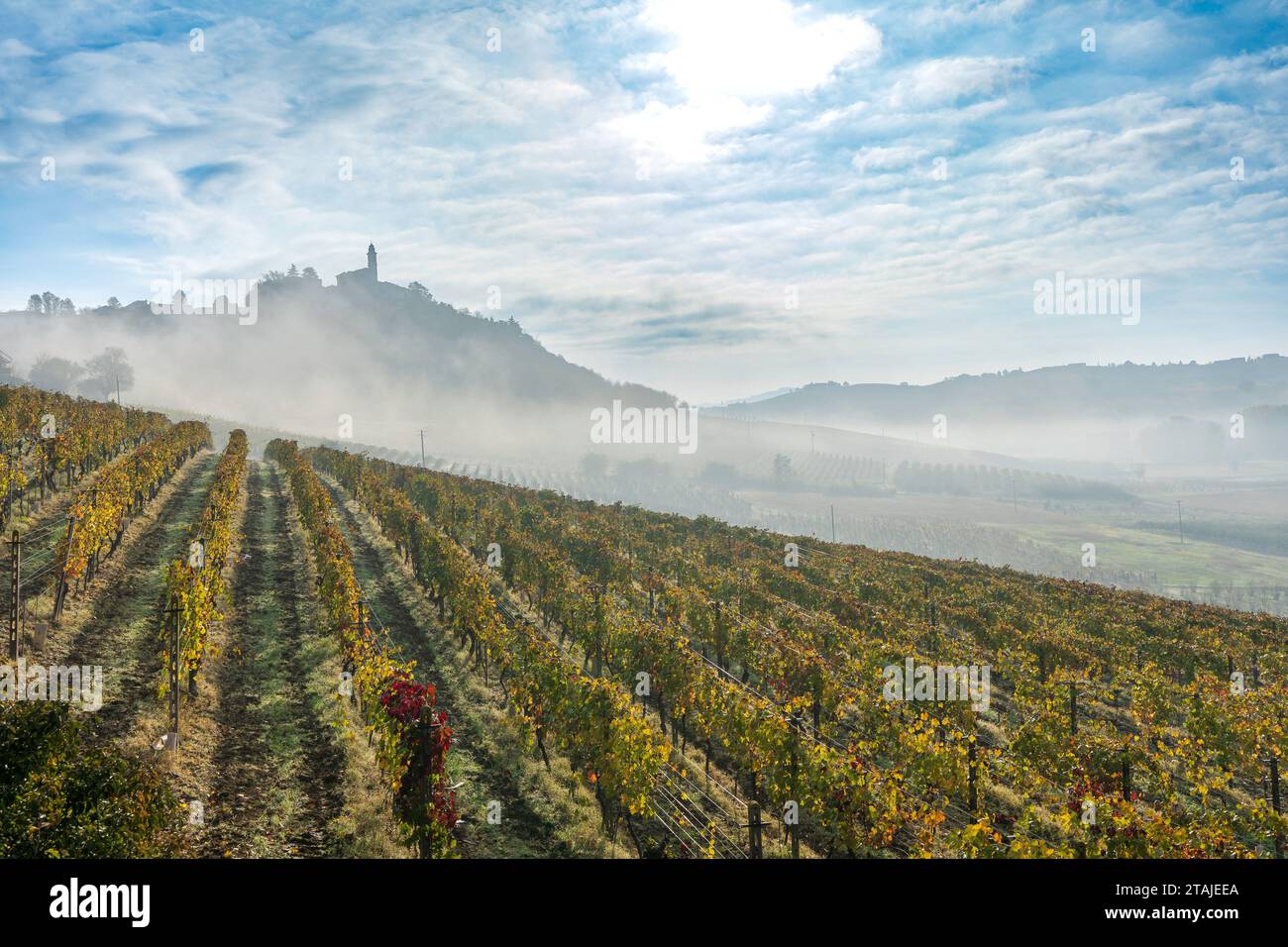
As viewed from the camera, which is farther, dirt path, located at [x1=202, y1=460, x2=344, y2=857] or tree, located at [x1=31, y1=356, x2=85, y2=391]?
tree, located at [x1=31, y1=356, x2=85, y2=391]

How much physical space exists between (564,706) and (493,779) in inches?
104

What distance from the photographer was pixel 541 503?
60.4m

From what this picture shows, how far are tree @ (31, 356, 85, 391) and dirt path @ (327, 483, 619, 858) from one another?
184980mm

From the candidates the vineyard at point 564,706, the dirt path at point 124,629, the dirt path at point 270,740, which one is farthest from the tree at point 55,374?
the dirt path at point 270,740

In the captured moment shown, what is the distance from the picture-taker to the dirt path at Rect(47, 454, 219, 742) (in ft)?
61.8

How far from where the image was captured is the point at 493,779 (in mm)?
18609

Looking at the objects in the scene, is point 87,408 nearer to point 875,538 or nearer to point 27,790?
point 27,790

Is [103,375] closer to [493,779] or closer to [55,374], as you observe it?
[55,374]

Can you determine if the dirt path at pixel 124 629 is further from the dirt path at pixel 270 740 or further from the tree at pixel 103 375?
the tree at pixel 103 375

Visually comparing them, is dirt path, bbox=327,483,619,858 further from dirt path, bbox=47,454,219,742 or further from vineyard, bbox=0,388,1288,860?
dirt path, bbox=47,454,219,742

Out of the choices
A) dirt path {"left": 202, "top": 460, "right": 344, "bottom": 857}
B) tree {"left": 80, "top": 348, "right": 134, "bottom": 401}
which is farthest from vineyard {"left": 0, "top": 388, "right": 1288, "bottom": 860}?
tree {"left": 80, "top": 348, "right": 134, "bottom": 401}

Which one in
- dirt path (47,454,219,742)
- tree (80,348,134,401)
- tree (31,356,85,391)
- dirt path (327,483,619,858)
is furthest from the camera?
tree (31,356,85,391)

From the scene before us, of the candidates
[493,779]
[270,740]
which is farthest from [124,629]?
[493,779]
